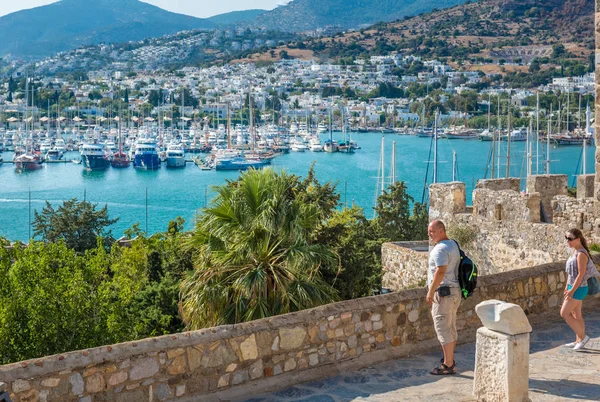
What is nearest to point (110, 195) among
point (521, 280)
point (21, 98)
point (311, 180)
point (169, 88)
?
point (311, 180)

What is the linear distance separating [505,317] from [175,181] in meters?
83.3

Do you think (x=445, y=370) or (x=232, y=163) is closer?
(x=445, y=370)

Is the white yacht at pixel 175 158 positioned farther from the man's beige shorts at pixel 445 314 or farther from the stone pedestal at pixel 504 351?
the stone pedestal at pixel 504 351

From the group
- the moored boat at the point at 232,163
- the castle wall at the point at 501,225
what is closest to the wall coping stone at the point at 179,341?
the castle wall at the point at 501,225

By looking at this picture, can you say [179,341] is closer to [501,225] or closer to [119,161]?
[501,225]

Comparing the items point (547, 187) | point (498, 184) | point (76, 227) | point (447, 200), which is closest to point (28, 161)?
point (76, 227)

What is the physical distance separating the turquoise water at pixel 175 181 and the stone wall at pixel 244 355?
5072 cm

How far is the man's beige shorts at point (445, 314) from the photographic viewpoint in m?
6.21

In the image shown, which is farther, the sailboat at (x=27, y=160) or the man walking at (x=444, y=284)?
the sailboat at (x=27, y=160)

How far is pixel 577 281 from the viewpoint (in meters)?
7.09

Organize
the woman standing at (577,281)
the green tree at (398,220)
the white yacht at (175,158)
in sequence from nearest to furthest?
the woman standing at (577,281), the green tree at (398,220), the white yacht at (175,158)

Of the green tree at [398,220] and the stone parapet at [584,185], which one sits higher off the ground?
the stone parapet at [584,185]

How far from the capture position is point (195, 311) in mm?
9234

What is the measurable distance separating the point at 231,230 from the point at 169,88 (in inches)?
7565
